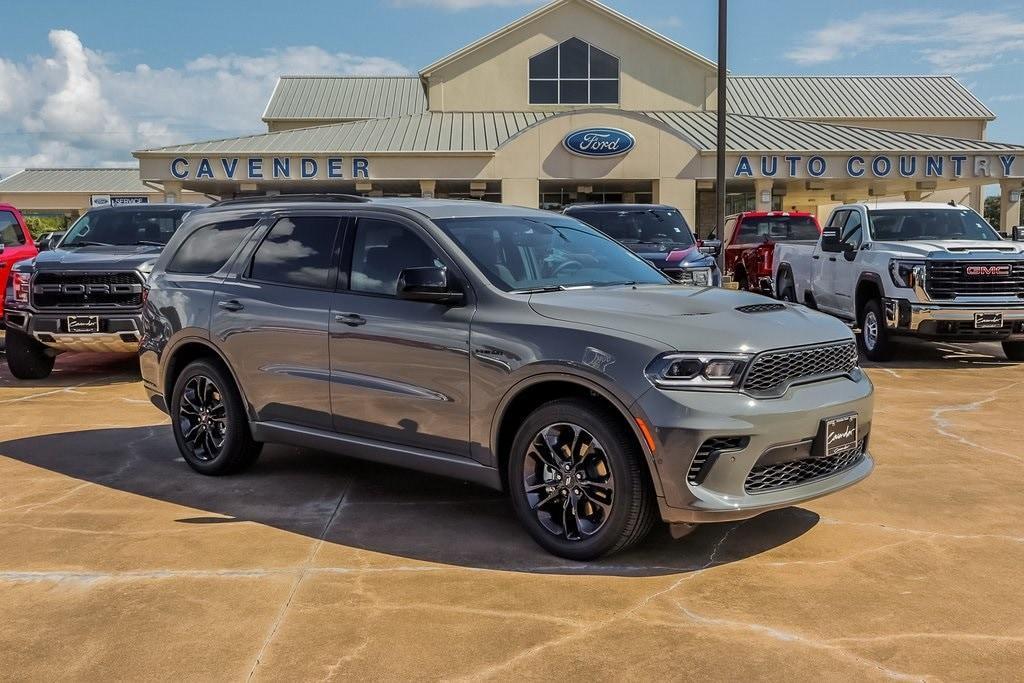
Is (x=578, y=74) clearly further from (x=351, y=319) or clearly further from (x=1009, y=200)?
(x=351, y=319)

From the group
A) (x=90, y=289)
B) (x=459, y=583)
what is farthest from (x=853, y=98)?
(x=459, y=583)

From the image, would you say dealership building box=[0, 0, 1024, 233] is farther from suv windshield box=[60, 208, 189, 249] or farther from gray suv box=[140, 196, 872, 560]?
gray suv box=[140, 196, 872, 560]

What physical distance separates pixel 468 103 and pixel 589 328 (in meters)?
33.7

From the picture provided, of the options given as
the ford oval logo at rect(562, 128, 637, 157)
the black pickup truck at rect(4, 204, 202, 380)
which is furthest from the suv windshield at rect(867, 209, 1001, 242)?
the ford oval logo at rect(562, 128, 637, 157)

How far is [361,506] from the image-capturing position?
226 inches

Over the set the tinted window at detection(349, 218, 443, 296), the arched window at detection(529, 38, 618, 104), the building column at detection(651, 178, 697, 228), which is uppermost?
the arched window at detection(529, 38, 618, 104)

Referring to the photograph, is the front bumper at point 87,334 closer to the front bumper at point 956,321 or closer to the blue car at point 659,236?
the blue car at point 659,236

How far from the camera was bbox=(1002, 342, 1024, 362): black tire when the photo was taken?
12.0 meters

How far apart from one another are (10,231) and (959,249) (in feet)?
40.9

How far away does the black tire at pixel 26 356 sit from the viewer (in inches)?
434

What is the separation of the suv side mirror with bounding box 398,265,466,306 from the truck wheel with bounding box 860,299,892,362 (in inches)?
319

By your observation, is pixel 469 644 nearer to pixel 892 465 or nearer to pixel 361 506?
pixel 361 506

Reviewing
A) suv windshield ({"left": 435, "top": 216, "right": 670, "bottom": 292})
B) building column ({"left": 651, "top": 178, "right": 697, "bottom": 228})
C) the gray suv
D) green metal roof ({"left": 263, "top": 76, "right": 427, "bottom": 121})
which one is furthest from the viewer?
green metal roof ({"left": 263, "top": 76, "right": 427, "bottom": 121})

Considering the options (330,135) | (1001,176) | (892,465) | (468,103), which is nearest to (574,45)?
(468,103)
